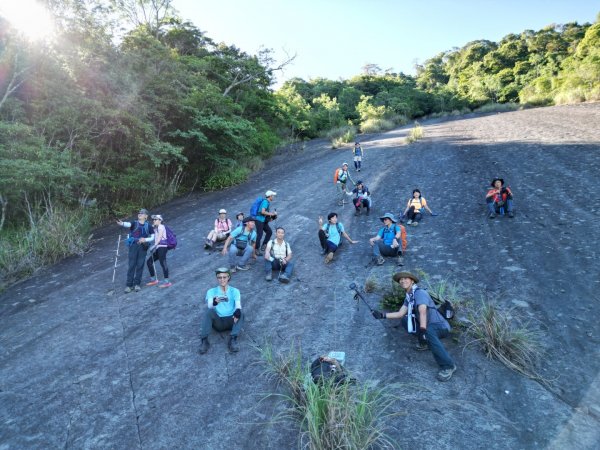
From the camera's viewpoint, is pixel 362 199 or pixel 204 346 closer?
pixel 204 346

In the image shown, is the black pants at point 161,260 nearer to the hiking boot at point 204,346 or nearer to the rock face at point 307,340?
the rock face at point 307,340

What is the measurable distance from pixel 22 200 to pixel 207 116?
8116 mm

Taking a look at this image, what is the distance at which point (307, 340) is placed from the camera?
18.1 ft

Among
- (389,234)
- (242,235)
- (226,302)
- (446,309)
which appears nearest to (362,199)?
(389,234)

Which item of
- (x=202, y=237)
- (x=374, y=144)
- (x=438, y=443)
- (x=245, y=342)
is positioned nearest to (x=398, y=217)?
(x=202, y=237)

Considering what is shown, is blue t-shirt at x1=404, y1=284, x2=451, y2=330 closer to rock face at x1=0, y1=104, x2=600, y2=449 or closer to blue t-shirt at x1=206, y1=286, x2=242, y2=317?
rock face at x1=0, y1=104, x2=600, y2=449

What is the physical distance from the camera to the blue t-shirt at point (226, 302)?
5.80 m

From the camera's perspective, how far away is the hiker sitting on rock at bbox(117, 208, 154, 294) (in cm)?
751

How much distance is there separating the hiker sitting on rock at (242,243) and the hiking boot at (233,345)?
3.14m

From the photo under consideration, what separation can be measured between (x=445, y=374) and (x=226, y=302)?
3.30 metres

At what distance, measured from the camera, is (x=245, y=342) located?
5613mm

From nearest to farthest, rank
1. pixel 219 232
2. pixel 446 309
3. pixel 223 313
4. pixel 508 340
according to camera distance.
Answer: pixel 508 340, pixel 446 309, pixel 223 313, pixel 219 232

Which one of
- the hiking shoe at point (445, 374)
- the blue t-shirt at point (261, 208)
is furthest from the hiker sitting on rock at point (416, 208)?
the hiking shoe at point (445, 374)

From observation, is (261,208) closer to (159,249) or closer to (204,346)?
(159,249)
